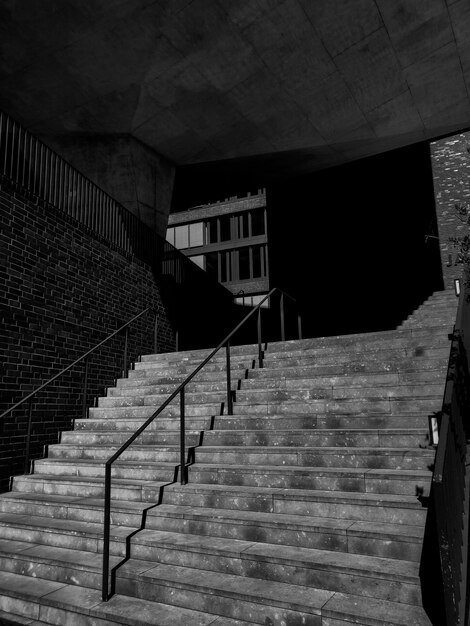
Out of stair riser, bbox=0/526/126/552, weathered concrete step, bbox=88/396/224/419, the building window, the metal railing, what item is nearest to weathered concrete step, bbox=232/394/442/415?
weathered concrete step, bbox=88/396/224/419

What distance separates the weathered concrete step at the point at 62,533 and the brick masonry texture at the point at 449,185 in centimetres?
1304

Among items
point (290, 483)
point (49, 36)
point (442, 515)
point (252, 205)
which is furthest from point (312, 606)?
point (252, 205)

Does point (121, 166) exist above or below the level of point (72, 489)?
above

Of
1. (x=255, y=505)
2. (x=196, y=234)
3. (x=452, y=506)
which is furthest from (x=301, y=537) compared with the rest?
(x=196, y=234)

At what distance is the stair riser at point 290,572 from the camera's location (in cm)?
385

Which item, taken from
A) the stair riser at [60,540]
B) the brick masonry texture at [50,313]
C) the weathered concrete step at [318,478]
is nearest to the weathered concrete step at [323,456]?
the weathered concrete step at [318,478]

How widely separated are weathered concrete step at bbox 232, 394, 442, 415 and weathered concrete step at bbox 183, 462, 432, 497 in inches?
47.1

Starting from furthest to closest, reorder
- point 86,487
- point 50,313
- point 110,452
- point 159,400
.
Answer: point 50,313 → point 159,400 → point 110,452 → point 86,487

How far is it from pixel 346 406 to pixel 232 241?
25025mm

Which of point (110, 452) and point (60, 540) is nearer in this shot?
point (60, 540)

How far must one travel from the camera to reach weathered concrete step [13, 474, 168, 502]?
6.00 m

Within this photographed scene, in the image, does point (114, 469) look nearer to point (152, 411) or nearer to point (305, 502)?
point (152, 411)

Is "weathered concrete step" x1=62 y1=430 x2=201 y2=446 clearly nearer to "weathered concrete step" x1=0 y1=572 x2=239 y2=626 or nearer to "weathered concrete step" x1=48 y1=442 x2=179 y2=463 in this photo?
"weathered concrete step" x1=48 y1=442 x2=179 y2=463

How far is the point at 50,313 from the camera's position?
8.66m
